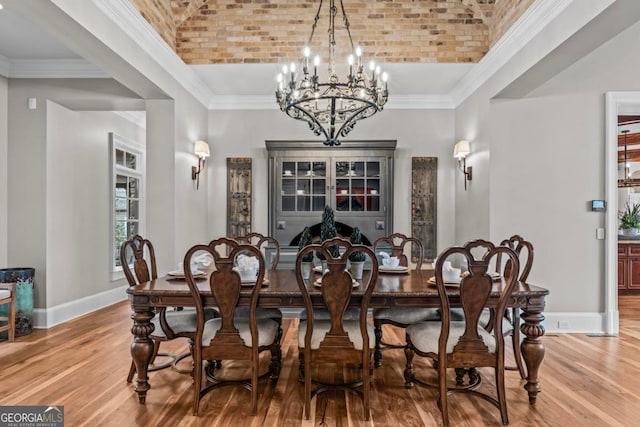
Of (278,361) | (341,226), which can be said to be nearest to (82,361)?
(278,361)

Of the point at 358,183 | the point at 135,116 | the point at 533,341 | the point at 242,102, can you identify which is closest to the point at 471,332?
the point at 533,341

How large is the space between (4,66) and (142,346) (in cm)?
373

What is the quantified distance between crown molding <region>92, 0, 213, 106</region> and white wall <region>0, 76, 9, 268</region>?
1860 mm

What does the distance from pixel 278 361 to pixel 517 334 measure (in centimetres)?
172

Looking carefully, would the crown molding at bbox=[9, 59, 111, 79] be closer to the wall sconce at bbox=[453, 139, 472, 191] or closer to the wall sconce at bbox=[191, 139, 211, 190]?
the wall sconce at bbox=[191, 139, 211, 190]

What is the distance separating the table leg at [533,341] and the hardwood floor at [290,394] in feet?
0.39

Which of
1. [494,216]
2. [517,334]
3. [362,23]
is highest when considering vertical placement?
[362,23]

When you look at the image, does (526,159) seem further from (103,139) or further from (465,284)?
(103,139)

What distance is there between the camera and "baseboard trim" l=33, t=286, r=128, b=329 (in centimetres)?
434

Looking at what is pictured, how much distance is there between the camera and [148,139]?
434 cm

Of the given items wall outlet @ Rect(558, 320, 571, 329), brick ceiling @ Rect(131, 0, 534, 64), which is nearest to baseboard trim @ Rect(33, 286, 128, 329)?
brick ceiling @ Rect(131, 0, 534, 64)

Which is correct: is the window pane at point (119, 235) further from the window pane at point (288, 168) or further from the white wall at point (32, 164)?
the window pane at point (288, 168)

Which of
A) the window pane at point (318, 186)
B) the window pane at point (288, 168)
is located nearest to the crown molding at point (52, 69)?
the window pane at point (288, 168)

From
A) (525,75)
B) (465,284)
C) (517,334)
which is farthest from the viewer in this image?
(525,75)
